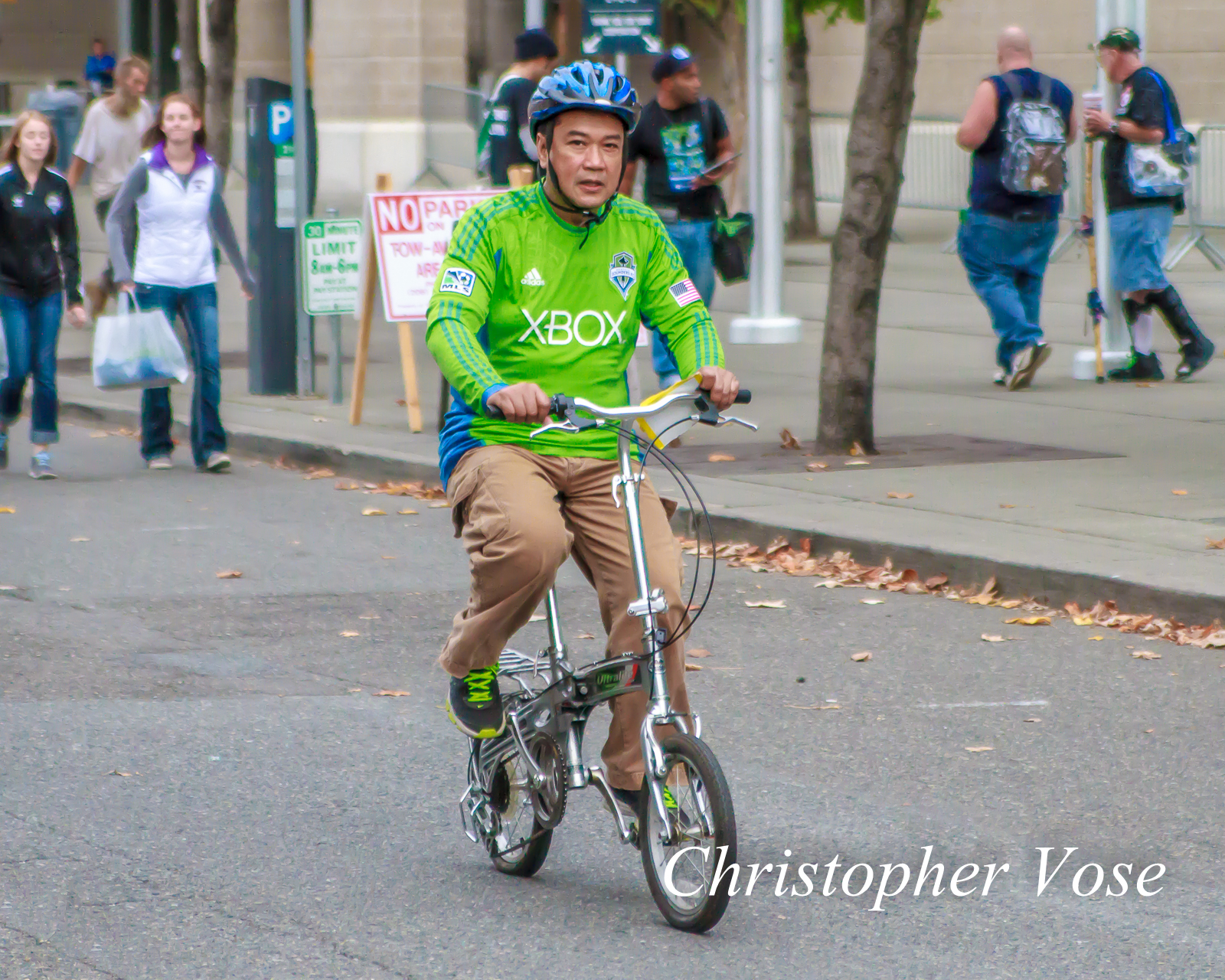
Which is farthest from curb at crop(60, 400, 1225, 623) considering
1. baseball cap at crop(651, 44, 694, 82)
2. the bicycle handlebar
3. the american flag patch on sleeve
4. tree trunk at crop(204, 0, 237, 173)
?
tree trunk at crop(204, 0, 237, 173)

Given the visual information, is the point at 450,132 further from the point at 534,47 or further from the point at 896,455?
the point at 896,455

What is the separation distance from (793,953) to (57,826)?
199 centimetres

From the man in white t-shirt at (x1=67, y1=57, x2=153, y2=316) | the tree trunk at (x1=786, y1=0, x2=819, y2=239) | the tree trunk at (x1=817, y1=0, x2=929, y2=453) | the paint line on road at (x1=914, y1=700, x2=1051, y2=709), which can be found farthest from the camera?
the tree trunk at (x1=786, y1=0, x2=819, y2=239)

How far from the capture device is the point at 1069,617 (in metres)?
7.82

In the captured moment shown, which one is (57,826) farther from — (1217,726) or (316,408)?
(316,408)

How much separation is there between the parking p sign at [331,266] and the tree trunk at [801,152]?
1221 cm

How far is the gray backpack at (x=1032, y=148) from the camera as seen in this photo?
1294cm

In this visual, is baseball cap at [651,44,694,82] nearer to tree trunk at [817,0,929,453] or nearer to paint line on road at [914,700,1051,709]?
tree trunk at [817,0,929,453]

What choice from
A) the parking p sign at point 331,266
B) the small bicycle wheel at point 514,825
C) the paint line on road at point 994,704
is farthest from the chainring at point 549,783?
the parking p sign at point 331,266

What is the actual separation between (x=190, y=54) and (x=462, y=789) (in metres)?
25.2

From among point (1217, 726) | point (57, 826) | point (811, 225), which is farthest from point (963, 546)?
point (811, 225)

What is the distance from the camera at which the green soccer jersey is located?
4680 mm

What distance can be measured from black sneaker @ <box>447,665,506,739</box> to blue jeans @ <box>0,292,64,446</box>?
7148 millimetres

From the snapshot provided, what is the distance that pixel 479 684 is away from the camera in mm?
4805
